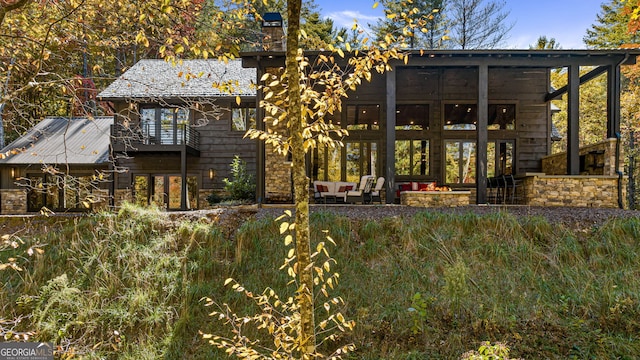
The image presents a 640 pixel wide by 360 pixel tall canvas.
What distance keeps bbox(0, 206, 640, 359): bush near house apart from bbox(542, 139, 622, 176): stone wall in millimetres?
2700

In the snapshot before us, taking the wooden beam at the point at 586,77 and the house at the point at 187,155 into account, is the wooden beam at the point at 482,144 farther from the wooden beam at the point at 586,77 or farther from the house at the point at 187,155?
the house at the point at 187,155

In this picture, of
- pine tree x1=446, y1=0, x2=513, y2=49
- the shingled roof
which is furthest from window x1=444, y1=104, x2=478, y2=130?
pine tree x1=446, y1=0, x2=513, y2=49

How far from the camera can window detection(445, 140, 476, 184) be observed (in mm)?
11797

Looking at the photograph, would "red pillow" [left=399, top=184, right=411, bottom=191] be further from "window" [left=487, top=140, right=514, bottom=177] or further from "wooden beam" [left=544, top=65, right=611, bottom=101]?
"wooden beam" [left=544, top=65, right=611, bottom=101]

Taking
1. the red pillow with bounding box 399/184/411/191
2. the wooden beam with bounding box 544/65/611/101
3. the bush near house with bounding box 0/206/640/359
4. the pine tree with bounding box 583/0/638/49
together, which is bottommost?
the bush near house with bounding box 0/206/640/359

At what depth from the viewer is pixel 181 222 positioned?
706cm

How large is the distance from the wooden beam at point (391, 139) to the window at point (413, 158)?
324 centimetres

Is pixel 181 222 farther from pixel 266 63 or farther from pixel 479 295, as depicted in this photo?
pixel 479 295

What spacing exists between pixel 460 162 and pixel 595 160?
11.6 feet

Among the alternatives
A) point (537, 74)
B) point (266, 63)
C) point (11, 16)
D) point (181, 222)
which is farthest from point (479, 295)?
point (537, 74)

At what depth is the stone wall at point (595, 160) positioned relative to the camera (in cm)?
848

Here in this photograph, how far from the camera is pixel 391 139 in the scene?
8.84 m

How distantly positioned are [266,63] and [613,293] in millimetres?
8120

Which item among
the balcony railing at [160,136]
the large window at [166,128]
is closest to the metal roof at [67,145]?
the balcony railing at [160,136]
